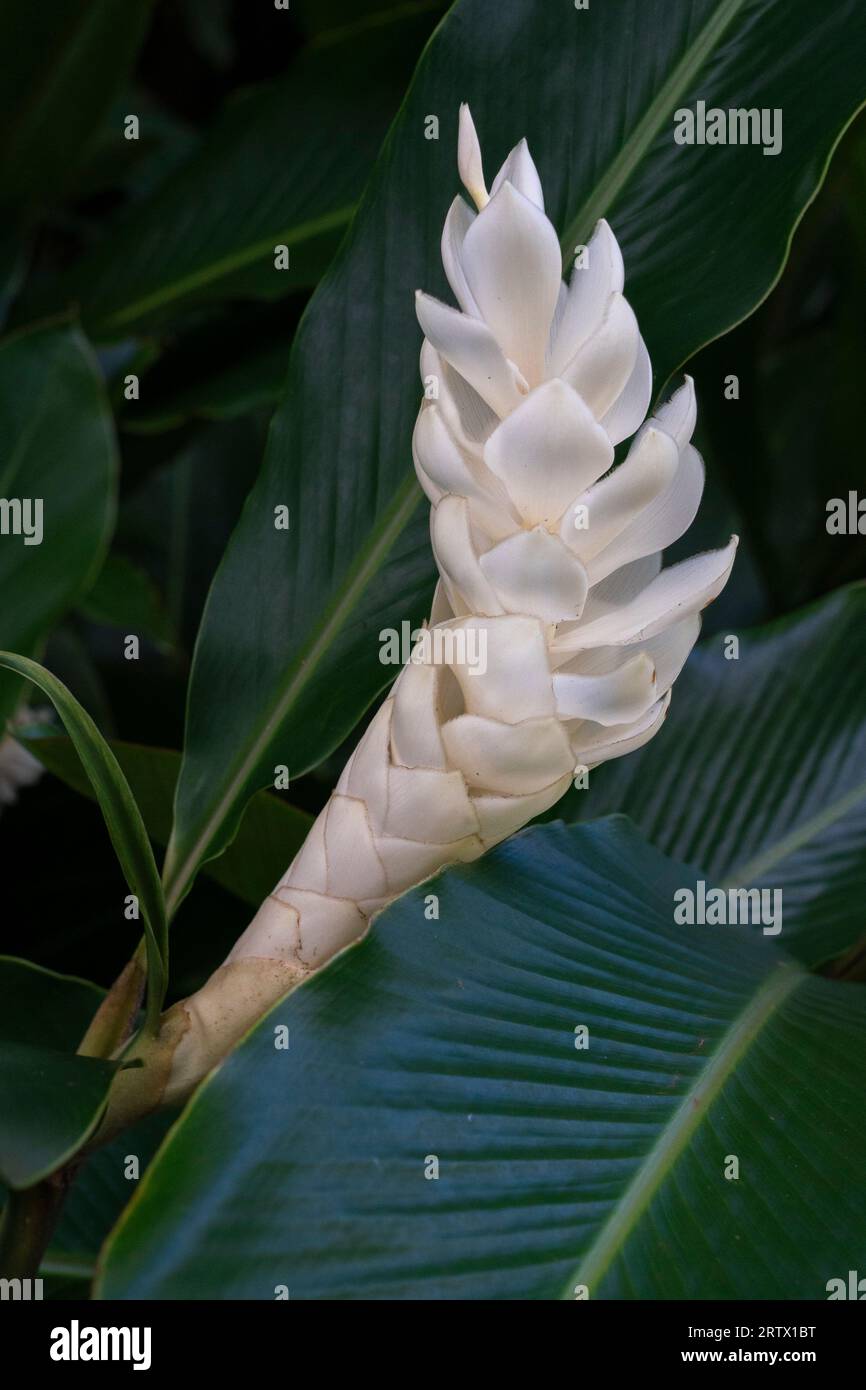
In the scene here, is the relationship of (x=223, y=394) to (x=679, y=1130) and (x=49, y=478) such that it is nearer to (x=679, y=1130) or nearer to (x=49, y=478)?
(x=49, y=478)

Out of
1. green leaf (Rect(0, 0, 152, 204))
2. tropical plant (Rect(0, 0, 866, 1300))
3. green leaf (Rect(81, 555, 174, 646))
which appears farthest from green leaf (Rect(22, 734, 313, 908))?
green leaf (Rect(0, 0, 152, 204))

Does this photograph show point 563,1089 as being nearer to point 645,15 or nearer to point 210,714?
point 210,714

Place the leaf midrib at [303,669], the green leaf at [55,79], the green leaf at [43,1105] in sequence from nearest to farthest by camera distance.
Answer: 1. the green leaf at [43,1105]
2. the leaf midrib at [303,669]
3. the green leaf at [55,79]

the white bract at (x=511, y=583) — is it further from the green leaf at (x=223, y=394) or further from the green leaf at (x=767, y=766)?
the green leaf at (x=223, y=394)

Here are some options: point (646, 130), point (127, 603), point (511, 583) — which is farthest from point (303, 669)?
point (127, 603)

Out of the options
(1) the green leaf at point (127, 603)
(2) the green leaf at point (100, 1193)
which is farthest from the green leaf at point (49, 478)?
(1) the green leaf at point (127, 603)

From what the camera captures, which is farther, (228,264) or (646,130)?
(228,264)

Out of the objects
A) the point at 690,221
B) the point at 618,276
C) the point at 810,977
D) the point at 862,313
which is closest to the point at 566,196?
the point at 690,221
